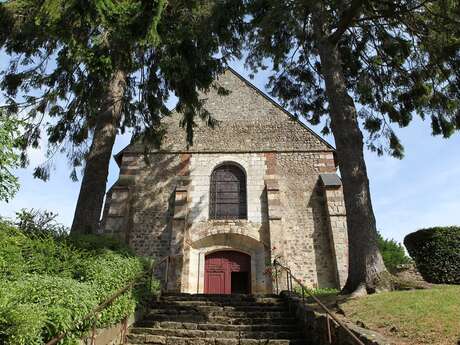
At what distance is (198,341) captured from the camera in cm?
581

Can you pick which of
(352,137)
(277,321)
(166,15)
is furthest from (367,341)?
(166,15)

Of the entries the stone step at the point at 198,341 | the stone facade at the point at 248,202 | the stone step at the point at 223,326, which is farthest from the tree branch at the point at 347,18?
the stone step at the point at 198,341

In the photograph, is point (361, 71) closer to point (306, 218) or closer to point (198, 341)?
point (306, 218)

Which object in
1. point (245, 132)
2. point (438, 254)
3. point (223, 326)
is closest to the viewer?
point (223, 326)

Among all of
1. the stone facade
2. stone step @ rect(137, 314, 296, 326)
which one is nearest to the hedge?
the stone facade

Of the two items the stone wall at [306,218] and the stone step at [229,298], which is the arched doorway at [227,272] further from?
the stone step at [229,298]

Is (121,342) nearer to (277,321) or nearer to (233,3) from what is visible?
(277,321)

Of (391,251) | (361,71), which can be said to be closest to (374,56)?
(361,71)

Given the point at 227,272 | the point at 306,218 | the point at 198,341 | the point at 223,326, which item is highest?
the point at 306,218

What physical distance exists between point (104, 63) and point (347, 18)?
18.4 feet

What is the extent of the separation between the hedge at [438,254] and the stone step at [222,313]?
3734 mm

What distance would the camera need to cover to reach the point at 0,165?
4922 millimetres

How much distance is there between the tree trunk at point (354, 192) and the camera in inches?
258

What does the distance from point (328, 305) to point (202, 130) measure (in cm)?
938
